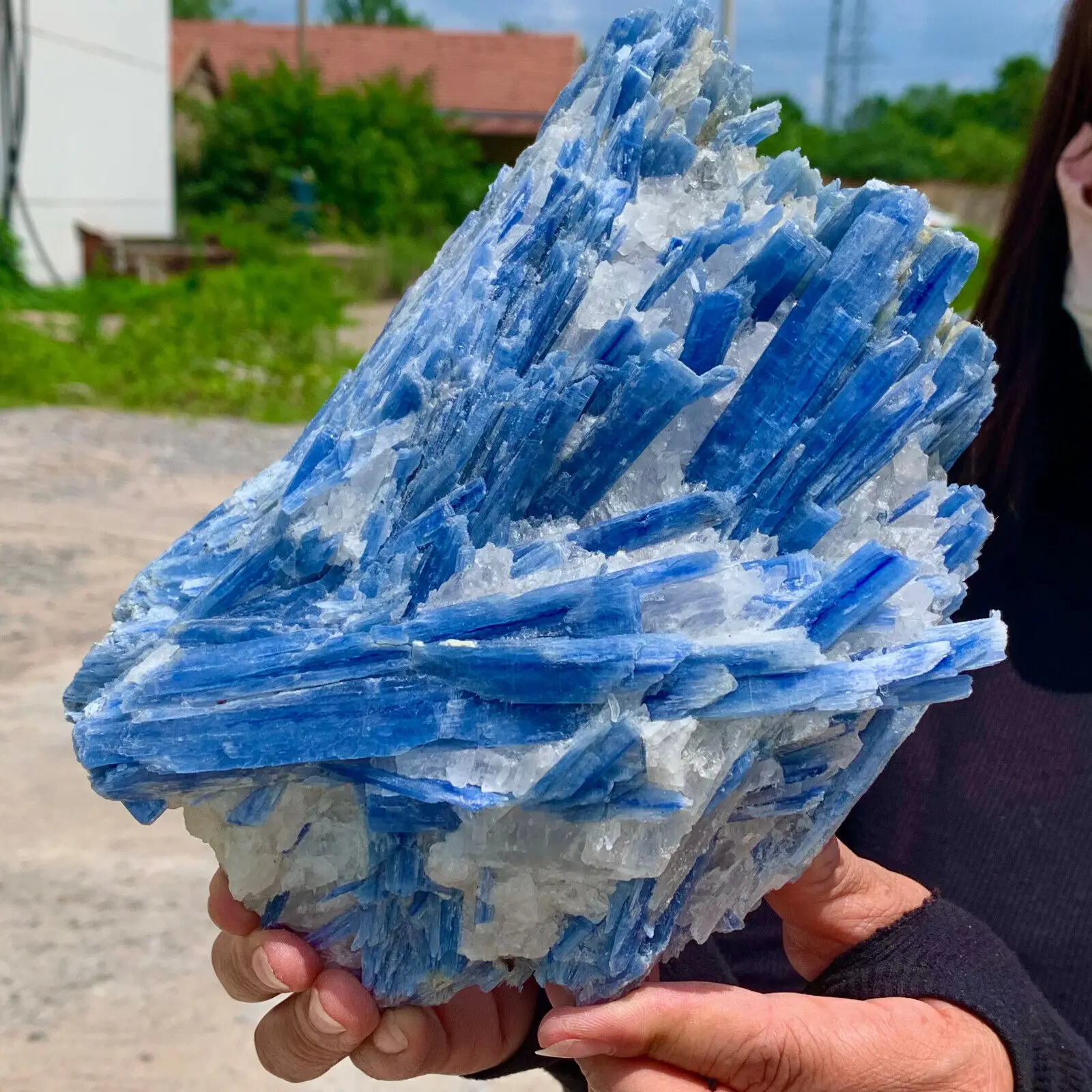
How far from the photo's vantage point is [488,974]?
0.87m

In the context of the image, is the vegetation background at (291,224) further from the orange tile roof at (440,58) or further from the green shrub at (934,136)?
the orange tile roof at (440,58)

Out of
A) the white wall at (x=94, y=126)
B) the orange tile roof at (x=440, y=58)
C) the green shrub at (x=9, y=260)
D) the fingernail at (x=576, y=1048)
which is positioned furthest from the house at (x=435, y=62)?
the fingernail at (x=576, y=1048)

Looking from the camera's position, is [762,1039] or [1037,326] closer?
[762,1039]

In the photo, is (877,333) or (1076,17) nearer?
(877,333)

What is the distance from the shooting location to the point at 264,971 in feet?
2.85

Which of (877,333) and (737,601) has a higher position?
(877,333)

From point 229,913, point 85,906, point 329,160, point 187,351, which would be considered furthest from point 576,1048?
point 329,160

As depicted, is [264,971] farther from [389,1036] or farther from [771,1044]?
[771,1044]

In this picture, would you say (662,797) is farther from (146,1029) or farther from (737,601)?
(146,1029)

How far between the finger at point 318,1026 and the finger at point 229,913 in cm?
7

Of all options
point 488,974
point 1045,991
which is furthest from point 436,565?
point 1045,991

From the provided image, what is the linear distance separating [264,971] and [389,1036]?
0.12 meters

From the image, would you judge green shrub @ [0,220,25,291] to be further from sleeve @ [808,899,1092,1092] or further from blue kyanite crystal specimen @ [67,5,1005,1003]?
sleeve @ [808,899,1092,1092]

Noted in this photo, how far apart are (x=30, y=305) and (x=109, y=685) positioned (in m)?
9.15
